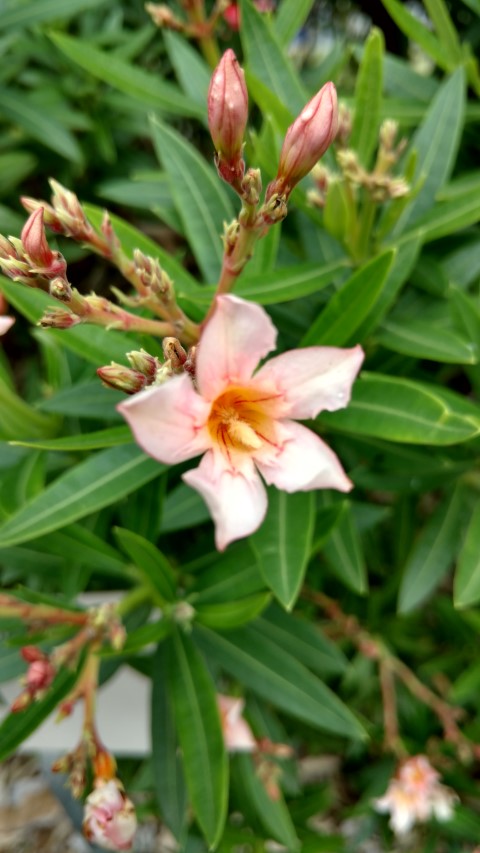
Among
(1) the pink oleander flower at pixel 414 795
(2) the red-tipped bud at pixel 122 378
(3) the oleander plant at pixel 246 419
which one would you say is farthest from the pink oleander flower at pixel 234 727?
(2) the red-tipped bud at pixel 122 378

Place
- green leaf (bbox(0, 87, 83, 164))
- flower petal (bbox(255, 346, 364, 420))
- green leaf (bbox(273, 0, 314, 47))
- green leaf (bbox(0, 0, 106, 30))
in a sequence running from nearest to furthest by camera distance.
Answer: flower petal (bbox(255, 346, 364, 420))
green leaf (bbox(273, 0, 314, 47))
green leaf (bbox(0, 0, 106, 30))
green leaf (bbox(0, 87, 83, 164))

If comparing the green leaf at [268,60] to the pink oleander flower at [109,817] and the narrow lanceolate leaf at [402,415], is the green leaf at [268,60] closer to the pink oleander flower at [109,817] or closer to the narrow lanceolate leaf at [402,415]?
the narrow lanceolate leaf at [402,415]

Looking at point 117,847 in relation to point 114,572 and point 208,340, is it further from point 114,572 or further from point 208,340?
point 208,340

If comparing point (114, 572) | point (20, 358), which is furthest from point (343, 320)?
point (20, 358)

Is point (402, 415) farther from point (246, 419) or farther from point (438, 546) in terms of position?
point (438, 546)

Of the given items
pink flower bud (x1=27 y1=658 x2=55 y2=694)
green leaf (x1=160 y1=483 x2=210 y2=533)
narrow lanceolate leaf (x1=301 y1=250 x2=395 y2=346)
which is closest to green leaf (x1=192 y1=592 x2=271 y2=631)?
green leaf (x1=160 y1=483 x2=210 y2=533)

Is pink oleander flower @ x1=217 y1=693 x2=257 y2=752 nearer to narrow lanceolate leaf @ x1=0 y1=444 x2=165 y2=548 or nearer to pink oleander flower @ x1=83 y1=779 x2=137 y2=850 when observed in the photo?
pink oleander flower @ x1=83 y1=779 x2=137 y2=850
